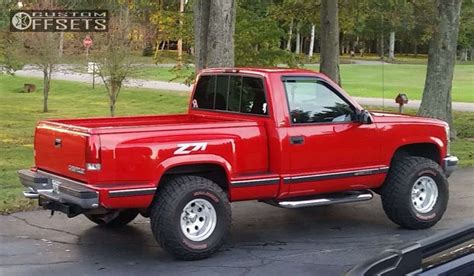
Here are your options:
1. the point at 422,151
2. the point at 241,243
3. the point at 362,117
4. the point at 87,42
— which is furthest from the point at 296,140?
the point at 87,42

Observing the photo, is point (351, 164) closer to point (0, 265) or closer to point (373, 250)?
point (373, 250)

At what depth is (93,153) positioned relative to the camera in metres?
6.28

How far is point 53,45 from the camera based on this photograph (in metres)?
28.4

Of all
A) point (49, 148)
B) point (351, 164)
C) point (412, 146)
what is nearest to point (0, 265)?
point (49, 148)

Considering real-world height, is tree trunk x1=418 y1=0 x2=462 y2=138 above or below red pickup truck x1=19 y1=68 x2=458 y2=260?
above

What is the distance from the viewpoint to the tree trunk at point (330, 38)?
17.5 m

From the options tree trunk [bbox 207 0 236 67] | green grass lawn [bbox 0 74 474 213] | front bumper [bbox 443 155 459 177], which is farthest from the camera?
green grass lawn [bbox 0 74 474 213]

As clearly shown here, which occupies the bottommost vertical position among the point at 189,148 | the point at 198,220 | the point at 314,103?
the point at 198,220

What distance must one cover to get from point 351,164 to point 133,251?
8.25 feet

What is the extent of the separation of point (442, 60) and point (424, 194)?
29.4ft

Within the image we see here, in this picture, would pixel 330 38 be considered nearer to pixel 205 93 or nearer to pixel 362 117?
→ pixel 205 93

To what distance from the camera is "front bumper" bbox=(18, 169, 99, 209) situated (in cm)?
623

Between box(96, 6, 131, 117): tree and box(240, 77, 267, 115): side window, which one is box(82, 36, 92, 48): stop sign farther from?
box(240, 77, 267, 115): side window

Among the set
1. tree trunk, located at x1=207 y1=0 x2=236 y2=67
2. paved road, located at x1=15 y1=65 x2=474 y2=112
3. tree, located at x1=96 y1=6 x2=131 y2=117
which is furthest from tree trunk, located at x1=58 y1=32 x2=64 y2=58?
tree trunk, located at x1=207 y1=0 x2=236 y2=67
